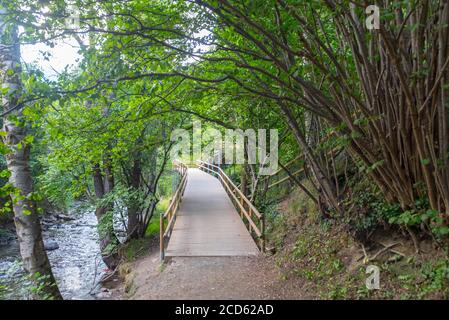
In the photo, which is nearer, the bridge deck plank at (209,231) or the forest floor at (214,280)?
the forest floor at (214,280)

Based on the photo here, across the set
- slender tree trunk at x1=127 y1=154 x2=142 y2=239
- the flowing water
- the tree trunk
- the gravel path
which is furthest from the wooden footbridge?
the flowing water

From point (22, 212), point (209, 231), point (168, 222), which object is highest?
point (22, 212)

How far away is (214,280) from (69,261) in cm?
890

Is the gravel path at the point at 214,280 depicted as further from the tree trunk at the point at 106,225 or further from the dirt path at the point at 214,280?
the tree trunk at the point at 106,225

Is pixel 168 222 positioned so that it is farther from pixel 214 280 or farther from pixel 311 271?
pixel 311 271

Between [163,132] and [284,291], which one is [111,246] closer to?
[163,132]

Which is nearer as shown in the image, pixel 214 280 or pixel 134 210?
pixel 214 280

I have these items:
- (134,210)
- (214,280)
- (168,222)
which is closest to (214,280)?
(214,280)

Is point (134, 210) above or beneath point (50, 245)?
above

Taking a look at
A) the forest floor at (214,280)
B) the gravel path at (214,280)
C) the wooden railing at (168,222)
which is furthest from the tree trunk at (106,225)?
the gravel path at (214,280)

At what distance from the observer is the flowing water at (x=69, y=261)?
683 cm

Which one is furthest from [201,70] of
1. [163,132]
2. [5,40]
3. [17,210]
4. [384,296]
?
[163,132]

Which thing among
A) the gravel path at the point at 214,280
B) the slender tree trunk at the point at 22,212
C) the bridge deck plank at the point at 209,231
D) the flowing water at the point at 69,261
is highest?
the slender tree trunk at the point at 22,212

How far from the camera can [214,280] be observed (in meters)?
5.46
